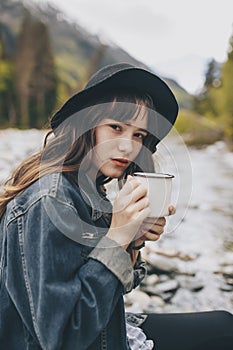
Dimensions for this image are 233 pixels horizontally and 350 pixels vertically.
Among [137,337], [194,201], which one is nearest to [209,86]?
[194,201]

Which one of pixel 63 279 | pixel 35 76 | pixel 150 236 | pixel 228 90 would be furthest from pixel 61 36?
pixel 63 279

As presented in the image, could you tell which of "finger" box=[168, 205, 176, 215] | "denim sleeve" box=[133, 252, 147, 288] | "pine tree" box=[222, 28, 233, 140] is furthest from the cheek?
"pine tree" box=[222, 28, 233, 140]

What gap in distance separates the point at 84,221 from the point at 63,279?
116 millimetres

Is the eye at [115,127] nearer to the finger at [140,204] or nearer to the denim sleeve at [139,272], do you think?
the finger at [140,204]

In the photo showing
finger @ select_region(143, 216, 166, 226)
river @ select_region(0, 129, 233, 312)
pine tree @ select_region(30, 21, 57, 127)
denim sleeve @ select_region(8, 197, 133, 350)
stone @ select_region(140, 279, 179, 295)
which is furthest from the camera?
pine tree @ select_region(30, 21, 57, 127)

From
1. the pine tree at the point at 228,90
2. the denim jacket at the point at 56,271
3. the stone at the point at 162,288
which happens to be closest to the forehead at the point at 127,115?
the denim jacket at the point at 56,271

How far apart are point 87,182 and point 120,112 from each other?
0.14m

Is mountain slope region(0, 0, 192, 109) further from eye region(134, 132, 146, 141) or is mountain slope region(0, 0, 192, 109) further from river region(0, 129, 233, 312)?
eye region(134, 132, 146, 141)

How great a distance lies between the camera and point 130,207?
0.65 meters

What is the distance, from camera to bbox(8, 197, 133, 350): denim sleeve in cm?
62

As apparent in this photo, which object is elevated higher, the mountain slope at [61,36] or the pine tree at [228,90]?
the pine tree at [228,90]

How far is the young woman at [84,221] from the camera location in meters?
0.63

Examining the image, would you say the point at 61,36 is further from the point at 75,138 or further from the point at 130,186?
the point at 130,186

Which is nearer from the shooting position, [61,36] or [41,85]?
[41,85]
